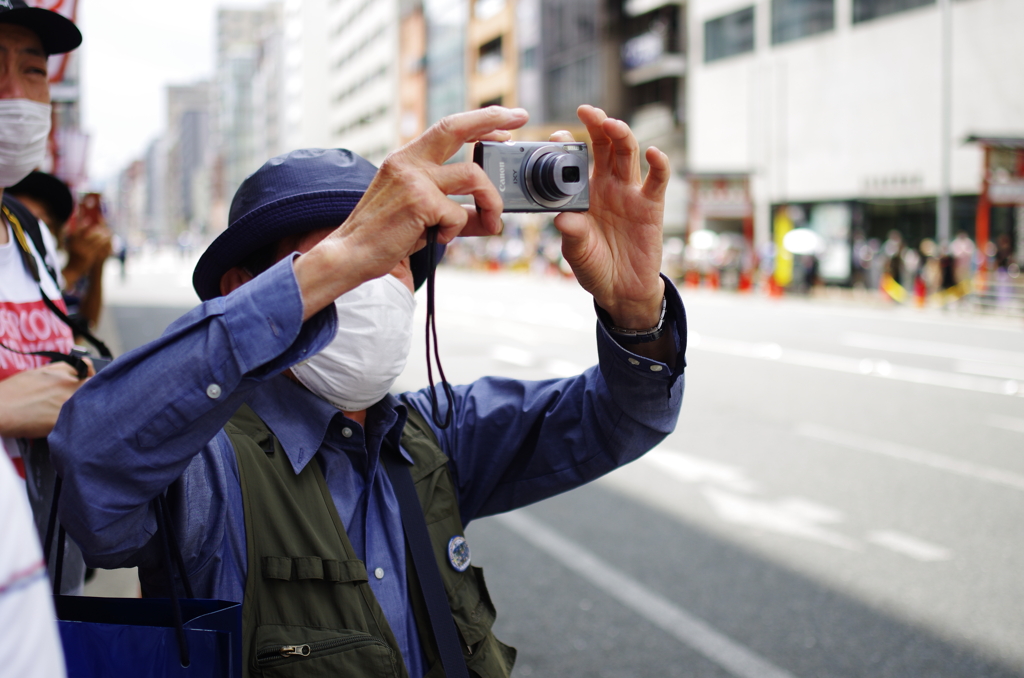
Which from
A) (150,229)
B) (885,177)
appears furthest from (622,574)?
(150,229)

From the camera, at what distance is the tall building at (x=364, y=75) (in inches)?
3260

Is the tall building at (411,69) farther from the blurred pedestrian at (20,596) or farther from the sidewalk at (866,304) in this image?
the blurred pedestrian at (20,596)

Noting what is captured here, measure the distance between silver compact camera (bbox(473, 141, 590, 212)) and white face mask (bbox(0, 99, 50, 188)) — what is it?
127 centimetres

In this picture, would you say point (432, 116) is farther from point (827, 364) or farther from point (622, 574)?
point (622, 574)

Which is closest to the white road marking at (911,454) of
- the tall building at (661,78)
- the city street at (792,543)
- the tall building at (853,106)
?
the city street at (792,543)

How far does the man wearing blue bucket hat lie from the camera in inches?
49.0

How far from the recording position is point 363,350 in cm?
169

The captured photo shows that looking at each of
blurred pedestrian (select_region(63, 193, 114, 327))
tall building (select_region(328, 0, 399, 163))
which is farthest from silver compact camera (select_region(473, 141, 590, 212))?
tall building (select_region(328, 0, 399, 163))

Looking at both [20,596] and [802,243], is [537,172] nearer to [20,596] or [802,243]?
[20,596]

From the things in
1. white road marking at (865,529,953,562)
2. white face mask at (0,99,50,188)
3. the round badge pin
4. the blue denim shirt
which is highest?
white face mask at (0,99,50,188)

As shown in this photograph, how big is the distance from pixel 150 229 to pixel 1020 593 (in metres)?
206

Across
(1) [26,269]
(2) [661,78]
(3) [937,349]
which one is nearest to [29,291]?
(1) [26,269]

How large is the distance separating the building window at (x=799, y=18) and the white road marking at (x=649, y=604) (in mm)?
29392

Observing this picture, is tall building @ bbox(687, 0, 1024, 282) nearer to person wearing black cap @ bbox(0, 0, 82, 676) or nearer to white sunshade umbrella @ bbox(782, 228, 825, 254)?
white sunshade umbrella @ bbox(782, 228, 825, 254)
